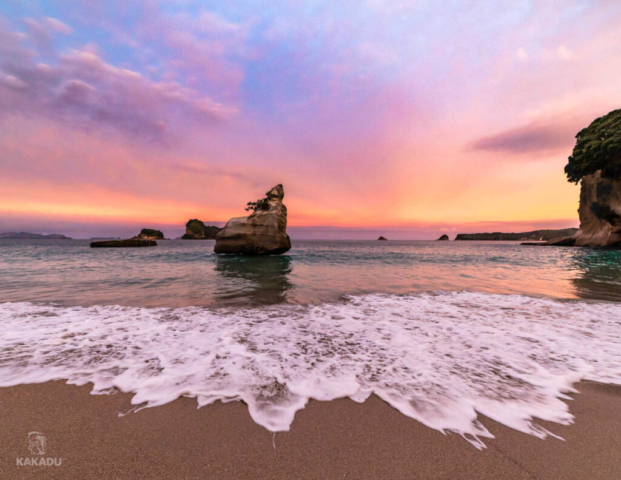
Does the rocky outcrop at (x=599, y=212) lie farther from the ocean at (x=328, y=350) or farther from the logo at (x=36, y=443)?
the logo at (x=36, y=443)

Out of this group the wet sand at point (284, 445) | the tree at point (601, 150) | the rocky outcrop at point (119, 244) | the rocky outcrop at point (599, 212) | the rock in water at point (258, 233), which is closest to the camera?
the wet sand at point (284, 445)

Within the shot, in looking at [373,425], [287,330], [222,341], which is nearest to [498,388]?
[373,425]

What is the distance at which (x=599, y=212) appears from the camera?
40156 millimetres

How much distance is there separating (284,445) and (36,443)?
1841 millimetres

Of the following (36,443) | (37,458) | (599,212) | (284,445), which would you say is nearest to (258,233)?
(36,443)

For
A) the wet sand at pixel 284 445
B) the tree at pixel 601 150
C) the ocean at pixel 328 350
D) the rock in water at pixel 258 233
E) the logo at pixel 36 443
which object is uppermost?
the tree at pixel 601 150

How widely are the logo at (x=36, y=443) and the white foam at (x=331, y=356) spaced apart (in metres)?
0.66

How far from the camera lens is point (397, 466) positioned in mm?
1629

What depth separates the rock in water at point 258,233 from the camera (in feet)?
77.4

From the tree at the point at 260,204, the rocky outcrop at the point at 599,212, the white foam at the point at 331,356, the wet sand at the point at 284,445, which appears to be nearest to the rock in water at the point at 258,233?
the tree at the point at 260,204

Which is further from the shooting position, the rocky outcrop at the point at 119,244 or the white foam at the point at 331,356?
the rocky outcrop at the point at 119,244

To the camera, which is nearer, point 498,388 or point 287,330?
point 498,388

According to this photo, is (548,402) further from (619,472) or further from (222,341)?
(222,341)

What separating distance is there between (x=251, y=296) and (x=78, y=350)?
428 centimetres
